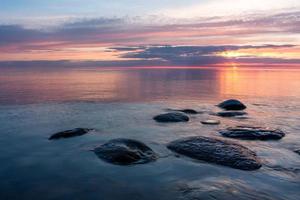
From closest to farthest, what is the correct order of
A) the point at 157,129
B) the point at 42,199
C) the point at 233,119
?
the point at 42,199 → the point at 157,129 → the point at 233,119

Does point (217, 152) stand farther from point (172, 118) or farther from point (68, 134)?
point (172, 118)

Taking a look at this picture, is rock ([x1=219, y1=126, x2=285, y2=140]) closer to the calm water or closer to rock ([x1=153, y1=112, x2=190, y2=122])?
the calm water

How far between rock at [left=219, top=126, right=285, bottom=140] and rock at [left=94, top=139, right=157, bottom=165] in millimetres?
6701

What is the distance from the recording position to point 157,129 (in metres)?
24.5

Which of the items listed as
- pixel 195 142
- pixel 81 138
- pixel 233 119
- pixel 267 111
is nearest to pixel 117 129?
pixel 81 138

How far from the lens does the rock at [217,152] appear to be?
54.0ft

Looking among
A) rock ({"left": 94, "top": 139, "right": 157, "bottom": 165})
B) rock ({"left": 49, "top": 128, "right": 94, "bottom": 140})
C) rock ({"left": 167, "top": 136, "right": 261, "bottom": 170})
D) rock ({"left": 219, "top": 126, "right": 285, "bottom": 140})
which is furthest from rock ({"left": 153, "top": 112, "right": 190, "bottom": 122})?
rock ({"left": 94, "top": 139, "right": 157, "bottom": 165})

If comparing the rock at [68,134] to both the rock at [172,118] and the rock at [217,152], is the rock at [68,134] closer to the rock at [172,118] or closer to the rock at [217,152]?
the rock at [217,152]

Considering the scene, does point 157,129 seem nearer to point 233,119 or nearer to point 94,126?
point 94,126

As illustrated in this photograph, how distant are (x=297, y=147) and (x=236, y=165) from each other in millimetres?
5920

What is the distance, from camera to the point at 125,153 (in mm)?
17156

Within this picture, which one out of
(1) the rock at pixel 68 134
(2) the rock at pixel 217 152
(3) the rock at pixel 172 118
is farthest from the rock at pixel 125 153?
(3) the rock at pixel 172 118

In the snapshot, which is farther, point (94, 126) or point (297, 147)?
point (94, 126)

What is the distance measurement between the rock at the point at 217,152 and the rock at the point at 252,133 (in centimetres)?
317
